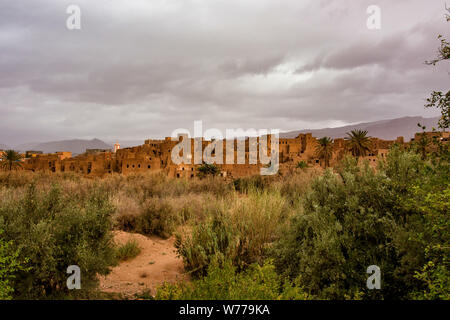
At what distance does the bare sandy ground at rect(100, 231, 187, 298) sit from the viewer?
5.33m

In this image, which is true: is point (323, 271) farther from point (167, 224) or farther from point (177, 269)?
point (167, 224)

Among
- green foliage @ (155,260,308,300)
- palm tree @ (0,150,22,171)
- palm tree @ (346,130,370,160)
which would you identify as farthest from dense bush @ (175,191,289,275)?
palm tree @ (0,150,22,171)

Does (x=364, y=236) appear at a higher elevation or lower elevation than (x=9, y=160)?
lower

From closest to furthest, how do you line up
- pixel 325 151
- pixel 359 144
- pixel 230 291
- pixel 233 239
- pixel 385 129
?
pixel 230 291 → pixel 233 239 → pixel 359 144 → pixel 325 151 → pixel 385 129

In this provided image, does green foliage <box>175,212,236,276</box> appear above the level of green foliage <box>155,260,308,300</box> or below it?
below

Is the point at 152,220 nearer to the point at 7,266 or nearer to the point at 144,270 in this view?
the point at 144,270

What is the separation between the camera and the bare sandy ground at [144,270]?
5.33 meters

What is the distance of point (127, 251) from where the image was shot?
289 inches

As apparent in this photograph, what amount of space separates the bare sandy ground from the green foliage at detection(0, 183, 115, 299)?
85 centimetres

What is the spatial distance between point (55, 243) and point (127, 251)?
10.3 feet

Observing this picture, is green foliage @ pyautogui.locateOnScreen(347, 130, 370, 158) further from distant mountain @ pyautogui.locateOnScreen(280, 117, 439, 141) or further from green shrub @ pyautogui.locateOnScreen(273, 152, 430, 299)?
distant mountain @ pyautogui.locateOnScreen(280, 117, 439, 141)

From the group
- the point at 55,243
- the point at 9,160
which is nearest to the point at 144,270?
the point at 55,243
